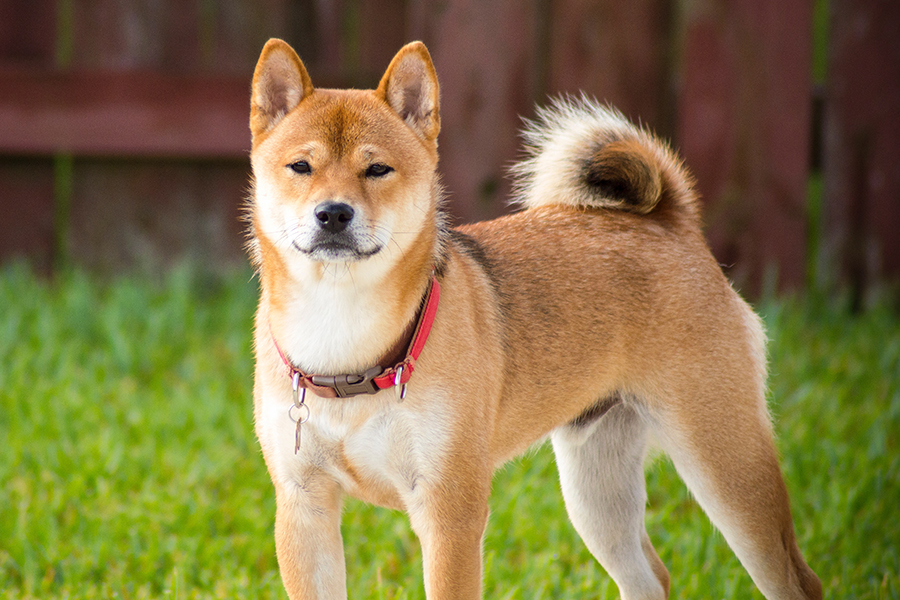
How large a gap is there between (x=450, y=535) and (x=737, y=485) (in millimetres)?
1015

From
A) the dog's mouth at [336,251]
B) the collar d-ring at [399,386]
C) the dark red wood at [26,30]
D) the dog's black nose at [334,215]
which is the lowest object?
the collar d-ring at [399,386]

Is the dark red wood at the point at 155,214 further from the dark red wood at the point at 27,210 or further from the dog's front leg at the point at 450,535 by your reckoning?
the dog's front leg at the point at 450,535

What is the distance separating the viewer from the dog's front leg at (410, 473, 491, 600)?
246 cm

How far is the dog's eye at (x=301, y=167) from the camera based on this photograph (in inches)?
101

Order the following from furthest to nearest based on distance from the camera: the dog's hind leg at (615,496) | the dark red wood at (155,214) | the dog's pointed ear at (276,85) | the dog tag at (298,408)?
the dark red wood at (155,214), the dog's hind leg at (615,496), the dog's pointed ear at (276,85), the dog tag at (298,408)

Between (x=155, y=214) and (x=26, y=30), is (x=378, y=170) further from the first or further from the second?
(x=26, y=30)

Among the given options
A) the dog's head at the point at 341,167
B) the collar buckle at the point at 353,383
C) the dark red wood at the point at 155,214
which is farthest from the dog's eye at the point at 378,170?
the dark red wood at the point at 155,214

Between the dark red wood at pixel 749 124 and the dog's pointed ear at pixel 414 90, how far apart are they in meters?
3.23

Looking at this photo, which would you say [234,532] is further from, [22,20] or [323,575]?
[22,20]

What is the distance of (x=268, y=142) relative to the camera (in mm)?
2684

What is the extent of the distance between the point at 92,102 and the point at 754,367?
4.43 metres

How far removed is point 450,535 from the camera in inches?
96.8

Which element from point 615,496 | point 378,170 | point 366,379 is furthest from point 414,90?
point 615,496

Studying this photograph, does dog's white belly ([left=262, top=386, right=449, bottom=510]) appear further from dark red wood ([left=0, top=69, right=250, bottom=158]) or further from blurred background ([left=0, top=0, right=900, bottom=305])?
dark red wood ([left=0, top=69, right=250, bottom=158])
